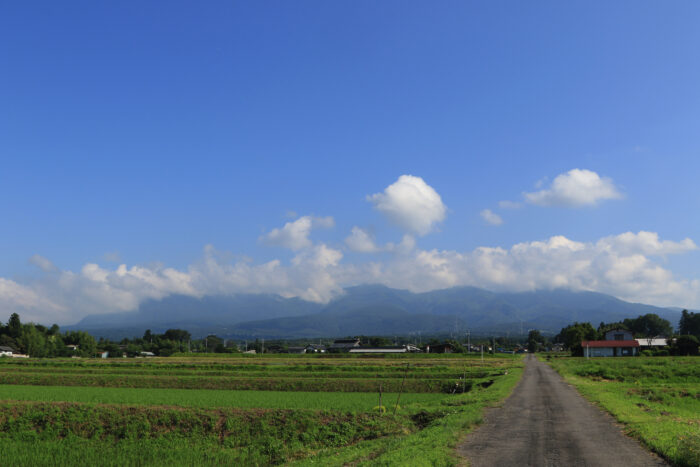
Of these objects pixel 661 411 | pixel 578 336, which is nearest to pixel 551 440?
pixel 661 411

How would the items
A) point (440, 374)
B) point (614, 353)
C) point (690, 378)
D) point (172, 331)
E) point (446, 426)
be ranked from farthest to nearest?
point (172, 331) < point (614, 353) < point (440, 374) < point (690, 378) < point (446, 426)

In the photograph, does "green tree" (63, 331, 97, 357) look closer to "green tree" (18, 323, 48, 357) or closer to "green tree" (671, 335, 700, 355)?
"green tree" (18, 323, 48, 357)

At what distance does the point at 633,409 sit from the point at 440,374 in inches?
1217

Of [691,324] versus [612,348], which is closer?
[612,348]

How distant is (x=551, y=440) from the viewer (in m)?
17.6

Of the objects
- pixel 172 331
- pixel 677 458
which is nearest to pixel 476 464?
pixel 677 458

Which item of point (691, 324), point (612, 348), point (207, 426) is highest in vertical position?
point (207, 426)

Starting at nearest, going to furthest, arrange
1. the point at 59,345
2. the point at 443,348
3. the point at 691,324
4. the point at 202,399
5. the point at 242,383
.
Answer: the point at 202,399 → the point at 242,383 → the point at 59,345 → the point at 443,348 → the point at 691,324

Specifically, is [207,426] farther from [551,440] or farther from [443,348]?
[443,348]

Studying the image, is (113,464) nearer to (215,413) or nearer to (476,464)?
(215,413)

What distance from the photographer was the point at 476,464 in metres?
14.7

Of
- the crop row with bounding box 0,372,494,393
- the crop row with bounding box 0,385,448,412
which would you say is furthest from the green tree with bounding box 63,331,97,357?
the crop row with bounding box 0,385,448,412

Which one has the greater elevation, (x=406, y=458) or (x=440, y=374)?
(x=406, y=458)

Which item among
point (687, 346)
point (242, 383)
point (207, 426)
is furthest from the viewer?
point (687, 346)
